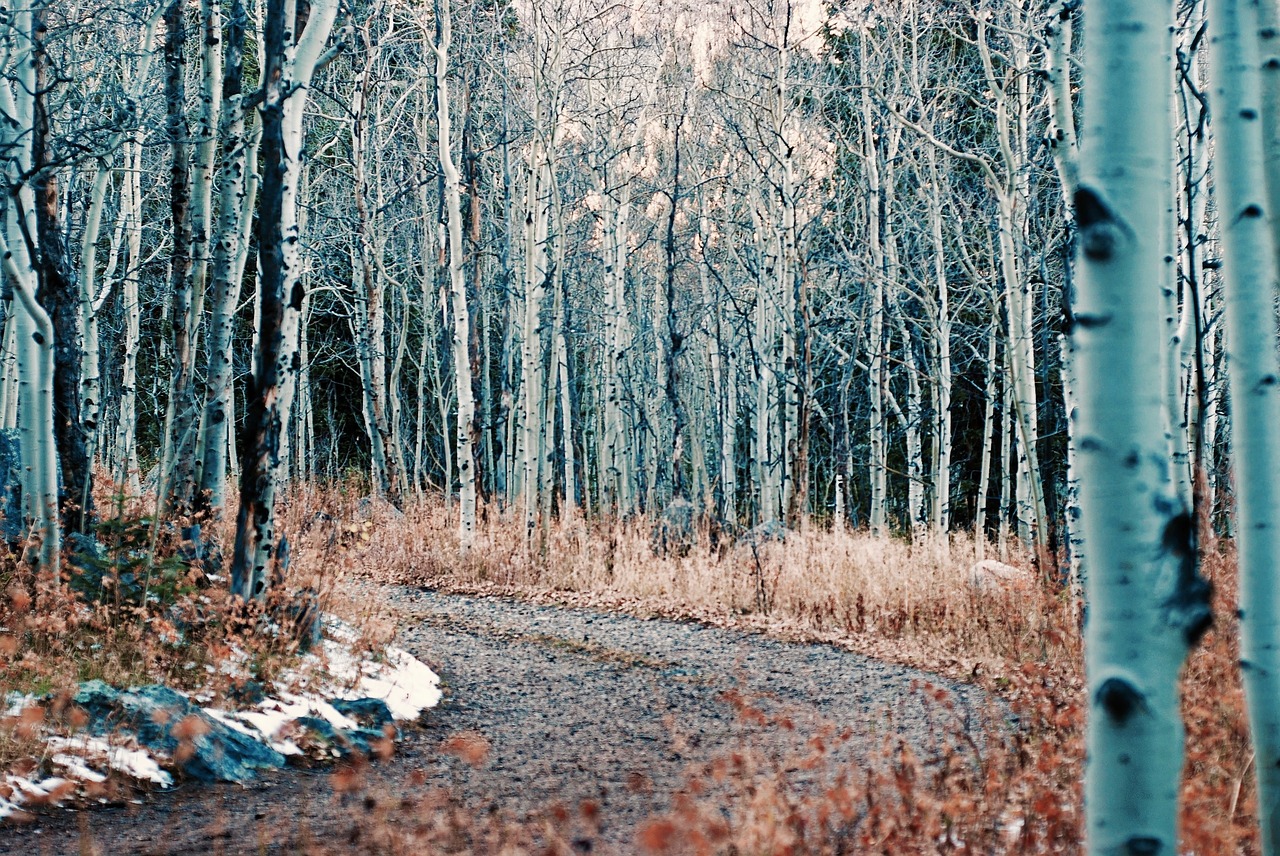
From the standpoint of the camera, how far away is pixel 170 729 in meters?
4.86

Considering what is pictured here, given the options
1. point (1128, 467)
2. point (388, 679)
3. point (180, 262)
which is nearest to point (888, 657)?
point (388, 679)

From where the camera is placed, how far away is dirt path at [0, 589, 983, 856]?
408 cm

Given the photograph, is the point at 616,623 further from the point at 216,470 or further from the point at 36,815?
the point at 36,815

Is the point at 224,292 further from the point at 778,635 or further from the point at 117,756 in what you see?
the point at 778,635

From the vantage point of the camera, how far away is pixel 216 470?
786cm

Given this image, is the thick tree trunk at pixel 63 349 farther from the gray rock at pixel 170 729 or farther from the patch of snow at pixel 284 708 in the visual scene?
the gray rock at pixel 170 729

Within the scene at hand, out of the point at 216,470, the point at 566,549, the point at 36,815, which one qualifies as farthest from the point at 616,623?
the point at 36,815

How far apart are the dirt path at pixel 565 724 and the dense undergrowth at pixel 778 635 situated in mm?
210

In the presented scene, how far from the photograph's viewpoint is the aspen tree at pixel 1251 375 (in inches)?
101

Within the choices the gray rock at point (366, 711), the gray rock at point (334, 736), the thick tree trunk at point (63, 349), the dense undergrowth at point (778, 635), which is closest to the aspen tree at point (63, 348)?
the thick tree trunk at point (63, 349)

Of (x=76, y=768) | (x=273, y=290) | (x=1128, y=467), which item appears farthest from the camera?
(x=273, y=290)

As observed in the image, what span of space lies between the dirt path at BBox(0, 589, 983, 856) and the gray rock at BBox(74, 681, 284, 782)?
142mm

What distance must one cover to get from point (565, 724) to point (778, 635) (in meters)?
3.27

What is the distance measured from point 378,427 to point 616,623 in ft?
24.5
